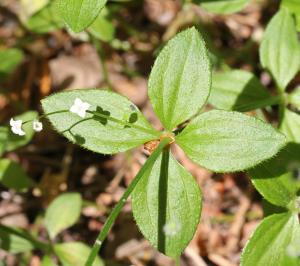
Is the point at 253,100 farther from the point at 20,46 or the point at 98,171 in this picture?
the point at 20,46

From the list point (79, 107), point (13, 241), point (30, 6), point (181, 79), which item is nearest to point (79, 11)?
point (79, 107)

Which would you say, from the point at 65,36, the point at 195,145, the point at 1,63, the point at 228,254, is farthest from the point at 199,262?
the point at 65,36

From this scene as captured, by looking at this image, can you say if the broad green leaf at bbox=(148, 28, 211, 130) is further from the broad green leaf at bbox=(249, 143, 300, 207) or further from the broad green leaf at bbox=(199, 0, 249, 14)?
the broad green leaf at bbox=(199, 0, 249, 14)

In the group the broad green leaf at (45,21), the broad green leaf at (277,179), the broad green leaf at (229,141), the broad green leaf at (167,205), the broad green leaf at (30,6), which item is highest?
the broad green leaf at (30,6)

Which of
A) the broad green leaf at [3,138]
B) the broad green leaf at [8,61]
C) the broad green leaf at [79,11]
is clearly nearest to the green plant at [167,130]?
the broad green leaf at [79,11]

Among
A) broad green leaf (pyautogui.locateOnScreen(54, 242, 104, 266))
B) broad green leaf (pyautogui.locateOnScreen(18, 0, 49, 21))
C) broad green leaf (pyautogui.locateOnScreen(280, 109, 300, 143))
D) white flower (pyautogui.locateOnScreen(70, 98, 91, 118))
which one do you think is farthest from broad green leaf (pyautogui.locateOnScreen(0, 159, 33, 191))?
broad green leaf (pyautogui.locateOnScreen(280, 109, 300, 143))

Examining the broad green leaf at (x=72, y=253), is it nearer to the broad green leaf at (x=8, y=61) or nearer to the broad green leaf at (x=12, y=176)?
the broad green leaf at (x=12, y=176)

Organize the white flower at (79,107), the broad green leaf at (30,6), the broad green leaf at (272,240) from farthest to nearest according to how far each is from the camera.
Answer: the broad green leaf at (30,6), the broad green leaf at (272,240), the white flower at (79,107)

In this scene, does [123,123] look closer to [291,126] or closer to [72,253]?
[291,126]
